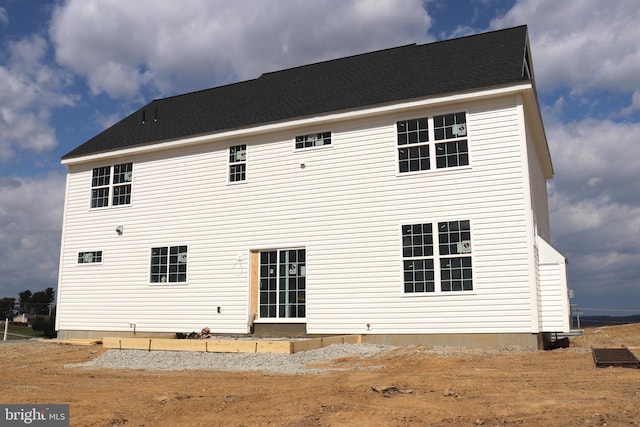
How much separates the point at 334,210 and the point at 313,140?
234 cm

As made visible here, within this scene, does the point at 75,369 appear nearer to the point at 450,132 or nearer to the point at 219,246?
the point at 219,246

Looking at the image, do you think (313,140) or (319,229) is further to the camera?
(313,140)

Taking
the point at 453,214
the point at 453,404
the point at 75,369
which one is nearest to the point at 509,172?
the point at 453,214

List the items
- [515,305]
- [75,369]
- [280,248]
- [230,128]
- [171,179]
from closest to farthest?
[75,369] < [515,305] < [280,248] < [230,128] < [171,179]

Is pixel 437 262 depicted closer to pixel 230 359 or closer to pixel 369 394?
pixel 230 359

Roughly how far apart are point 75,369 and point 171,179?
312 inches

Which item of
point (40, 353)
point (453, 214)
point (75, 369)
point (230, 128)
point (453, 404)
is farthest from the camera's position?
point (230, 128)

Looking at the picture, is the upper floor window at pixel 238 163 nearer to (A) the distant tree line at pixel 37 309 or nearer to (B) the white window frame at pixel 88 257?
(B) the white window frame at pixel 88 257

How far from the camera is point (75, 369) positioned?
12289 millimetres

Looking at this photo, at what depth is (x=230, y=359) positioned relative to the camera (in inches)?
476

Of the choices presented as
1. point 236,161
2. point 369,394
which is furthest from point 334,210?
point 369,394

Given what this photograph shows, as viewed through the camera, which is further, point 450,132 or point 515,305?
point 450,132

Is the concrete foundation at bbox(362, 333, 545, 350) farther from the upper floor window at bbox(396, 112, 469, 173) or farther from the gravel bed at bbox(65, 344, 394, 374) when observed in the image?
the upper floor window at bbox(396, 112, 469, 173)

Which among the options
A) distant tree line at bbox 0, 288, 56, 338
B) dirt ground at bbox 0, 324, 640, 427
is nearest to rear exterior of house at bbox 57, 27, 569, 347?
dirt ground at bbox 0, 324, 640, 427
